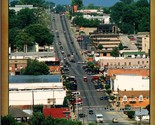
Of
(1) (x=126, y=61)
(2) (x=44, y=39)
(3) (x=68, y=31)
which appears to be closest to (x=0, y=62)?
(1) (x=126, y=61)

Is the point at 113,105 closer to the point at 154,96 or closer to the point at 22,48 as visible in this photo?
the point at 22,48

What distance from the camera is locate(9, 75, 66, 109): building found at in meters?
5.28

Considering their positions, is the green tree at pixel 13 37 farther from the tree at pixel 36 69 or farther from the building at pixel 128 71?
the building at pixel 128 71

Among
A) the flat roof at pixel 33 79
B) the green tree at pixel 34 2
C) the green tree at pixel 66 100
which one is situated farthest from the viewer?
the green tree at pixel 34 2

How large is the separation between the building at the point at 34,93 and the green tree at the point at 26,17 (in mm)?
3493

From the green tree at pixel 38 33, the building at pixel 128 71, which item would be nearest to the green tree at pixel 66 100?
the building at pixel 128 71

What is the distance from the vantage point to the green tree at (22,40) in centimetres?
813

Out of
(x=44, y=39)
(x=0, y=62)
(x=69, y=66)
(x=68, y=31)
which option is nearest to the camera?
(x=0, y=62)

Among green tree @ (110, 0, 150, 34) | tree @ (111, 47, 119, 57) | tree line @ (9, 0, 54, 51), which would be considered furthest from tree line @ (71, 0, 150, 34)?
tree line @ (9, 0, 54, 51)

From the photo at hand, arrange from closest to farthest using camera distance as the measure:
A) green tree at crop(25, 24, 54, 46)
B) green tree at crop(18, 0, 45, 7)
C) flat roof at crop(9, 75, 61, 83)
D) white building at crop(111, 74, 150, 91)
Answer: flat roof at crop(9, 75, 61, 83)
white building at crop(111, 74, 150, 91)
green tree at crop(25, 24, 54, 46)
green tree at crop(18, 0, 45, 7)

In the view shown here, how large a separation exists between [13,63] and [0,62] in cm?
557

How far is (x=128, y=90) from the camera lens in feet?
19.9

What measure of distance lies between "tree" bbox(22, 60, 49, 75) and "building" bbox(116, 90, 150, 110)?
1057 millimetres

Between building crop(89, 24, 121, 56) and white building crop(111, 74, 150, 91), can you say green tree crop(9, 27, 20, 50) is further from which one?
white building crop(111, 74, 150, 91)
